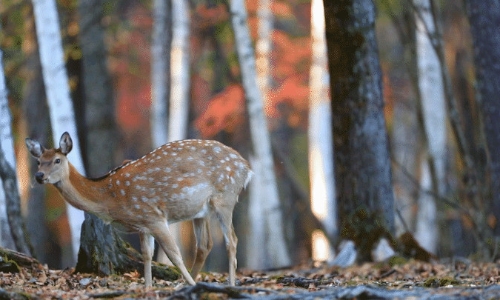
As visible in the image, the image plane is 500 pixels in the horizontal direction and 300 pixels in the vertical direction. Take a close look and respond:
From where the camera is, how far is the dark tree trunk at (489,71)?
44.5ft

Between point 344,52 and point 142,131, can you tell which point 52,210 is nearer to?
point 142,131

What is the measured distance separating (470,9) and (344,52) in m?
2.85

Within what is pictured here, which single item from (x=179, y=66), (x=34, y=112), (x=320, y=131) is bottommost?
(x=320, y=131)

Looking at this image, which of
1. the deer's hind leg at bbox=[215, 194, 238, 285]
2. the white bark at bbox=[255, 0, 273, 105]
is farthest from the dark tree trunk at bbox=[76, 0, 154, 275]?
the deer's hind leg at bbox=[215, 194, 238, 285]

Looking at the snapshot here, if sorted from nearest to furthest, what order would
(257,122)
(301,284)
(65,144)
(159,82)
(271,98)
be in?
(301,284), (65,144), (257,122), (159,82), (271,98)

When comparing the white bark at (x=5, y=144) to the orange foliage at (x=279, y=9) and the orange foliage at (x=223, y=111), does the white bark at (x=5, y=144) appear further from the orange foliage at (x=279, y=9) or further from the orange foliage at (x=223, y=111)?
the orange foliage at (x=279, y=9)

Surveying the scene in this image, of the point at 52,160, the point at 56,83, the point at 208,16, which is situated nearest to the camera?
the point at 52,160

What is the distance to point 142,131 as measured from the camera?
3988 cm

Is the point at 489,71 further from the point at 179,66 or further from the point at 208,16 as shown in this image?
the point at 208,16

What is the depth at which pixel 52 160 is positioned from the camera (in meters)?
9.14

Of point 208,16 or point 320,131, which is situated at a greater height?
point 208,16

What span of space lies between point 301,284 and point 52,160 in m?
2.72

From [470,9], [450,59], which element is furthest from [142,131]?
[470,9]

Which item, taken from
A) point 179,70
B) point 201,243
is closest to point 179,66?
point 179,70
